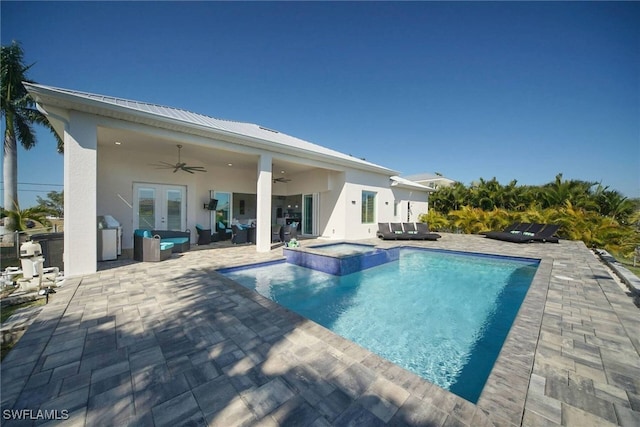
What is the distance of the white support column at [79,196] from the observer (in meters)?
5.35

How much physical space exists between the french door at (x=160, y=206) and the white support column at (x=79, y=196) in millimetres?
4849

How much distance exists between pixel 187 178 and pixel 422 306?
11.1 m

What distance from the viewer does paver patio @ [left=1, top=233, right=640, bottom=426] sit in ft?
5.81

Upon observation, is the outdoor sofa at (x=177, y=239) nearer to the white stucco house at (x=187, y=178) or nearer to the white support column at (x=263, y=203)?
the white stucco house at (x=187, y=178)

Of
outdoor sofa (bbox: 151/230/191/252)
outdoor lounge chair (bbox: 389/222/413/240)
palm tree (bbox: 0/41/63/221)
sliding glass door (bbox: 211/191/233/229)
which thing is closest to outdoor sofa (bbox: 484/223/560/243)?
outdoor lounge chair (bbox: 389/222/413/240)

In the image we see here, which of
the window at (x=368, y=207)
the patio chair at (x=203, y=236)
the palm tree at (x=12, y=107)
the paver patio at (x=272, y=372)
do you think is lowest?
the paver patio at (x=272, y=372)

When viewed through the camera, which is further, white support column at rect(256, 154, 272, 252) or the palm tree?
the palm tree

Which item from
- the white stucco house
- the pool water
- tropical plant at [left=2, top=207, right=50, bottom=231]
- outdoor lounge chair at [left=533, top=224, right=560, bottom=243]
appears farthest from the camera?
outdoor lounge chair at [left=533, top=224, right=560, bottom=243]

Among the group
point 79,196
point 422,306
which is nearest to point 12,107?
point 79,196

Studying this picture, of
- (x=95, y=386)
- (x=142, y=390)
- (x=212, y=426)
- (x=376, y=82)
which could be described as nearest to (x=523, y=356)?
(x=212, y=426)

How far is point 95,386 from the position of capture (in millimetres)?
2053

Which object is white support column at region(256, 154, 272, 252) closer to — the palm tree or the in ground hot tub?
the in ground hot tub

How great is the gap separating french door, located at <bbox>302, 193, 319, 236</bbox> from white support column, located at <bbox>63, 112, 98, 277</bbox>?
9636mm


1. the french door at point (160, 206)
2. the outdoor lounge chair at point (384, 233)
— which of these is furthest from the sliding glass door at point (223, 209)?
the outdoor lounge chair at point (384, 233)
